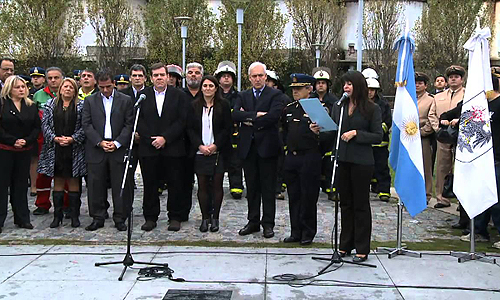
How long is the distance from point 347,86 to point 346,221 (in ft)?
4.77

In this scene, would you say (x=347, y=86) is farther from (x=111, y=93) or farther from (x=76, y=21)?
(x=76, y=21)

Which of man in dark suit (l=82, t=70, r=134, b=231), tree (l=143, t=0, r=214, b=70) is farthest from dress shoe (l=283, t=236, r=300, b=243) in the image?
tree (l=143, t=0, r=214, b=70)

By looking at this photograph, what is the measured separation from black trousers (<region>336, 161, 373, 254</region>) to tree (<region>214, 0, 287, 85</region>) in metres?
28.6

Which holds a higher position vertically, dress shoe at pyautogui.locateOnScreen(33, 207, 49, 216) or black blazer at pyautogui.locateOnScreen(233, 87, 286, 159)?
black blazer at pyautogui.locateOnScreen(233, 87, 286, 159)

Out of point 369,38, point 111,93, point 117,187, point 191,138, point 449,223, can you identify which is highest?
point 369,38

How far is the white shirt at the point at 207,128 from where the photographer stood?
7648 mm

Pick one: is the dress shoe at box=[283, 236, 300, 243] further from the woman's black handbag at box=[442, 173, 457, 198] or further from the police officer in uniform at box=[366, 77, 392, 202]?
the police officer in uniform at box=[366, 77, 392, 202]

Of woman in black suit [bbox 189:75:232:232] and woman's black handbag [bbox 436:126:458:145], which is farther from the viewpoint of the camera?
woman in black suit [bbox 189:75:232:232]

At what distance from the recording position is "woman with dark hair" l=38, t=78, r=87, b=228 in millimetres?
7848

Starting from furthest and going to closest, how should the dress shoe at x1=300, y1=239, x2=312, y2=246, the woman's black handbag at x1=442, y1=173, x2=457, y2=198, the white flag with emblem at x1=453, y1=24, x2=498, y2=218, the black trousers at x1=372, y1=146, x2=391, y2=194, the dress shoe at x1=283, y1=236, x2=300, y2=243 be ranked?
the black trousers at x1=372, y1=146, x2=391, y2=194, the woman's black handbag at x1=442, y1=173, x2=457, y2=198, the dress shoe at x1=283, y1=236, x2=300, y2=243, the dress shoe at x1=300, y1=239, x2=312, y2=246, the white flag with emblem at x1=453, y1=24, x2=498, y2=218

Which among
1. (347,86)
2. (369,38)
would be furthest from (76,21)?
(347,86)

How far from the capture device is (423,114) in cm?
949

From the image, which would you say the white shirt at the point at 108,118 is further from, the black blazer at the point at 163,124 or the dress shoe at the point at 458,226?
the dress shoe at the point at 458,226

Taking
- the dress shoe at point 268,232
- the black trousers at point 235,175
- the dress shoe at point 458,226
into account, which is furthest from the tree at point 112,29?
the dress shoe at point 458,226
